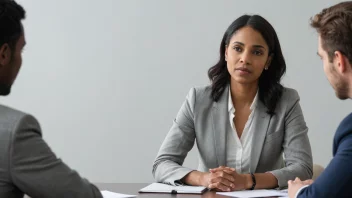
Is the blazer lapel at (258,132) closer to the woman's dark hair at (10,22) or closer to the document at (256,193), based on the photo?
the document at (256,193)

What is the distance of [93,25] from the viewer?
4.61m

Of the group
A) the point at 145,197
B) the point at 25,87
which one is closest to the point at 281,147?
the point at 145,197

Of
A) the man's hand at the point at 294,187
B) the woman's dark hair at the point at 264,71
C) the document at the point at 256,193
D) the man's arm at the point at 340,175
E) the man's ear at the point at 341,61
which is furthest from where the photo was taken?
the woman's dark hair at the point at 264,71

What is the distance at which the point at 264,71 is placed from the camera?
3262mm

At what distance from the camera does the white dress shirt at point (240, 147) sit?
3.01 m

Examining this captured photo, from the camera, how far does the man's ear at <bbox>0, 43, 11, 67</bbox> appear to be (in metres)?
1.59

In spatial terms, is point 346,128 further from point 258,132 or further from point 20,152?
point 258,132

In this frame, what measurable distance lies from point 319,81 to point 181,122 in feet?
5.72

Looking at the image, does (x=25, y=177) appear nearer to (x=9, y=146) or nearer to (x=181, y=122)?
(x=9, y=146)

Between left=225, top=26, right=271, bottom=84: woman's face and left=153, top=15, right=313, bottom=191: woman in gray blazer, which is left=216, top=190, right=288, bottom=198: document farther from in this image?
left=225, top=26, right=271, bottom=84: woman's face

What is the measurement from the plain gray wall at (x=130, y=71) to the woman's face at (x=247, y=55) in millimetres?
1367

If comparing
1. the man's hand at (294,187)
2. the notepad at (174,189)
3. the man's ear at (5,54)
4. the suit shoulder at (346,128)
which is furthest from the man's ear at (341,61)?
the man's ear at (5,54)

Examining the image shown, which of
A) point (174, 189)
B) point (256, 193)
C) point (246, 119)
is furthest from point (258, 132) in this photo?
point (174, 189)

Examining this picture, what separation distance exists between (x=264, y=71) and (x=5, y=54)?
195 centimetres
